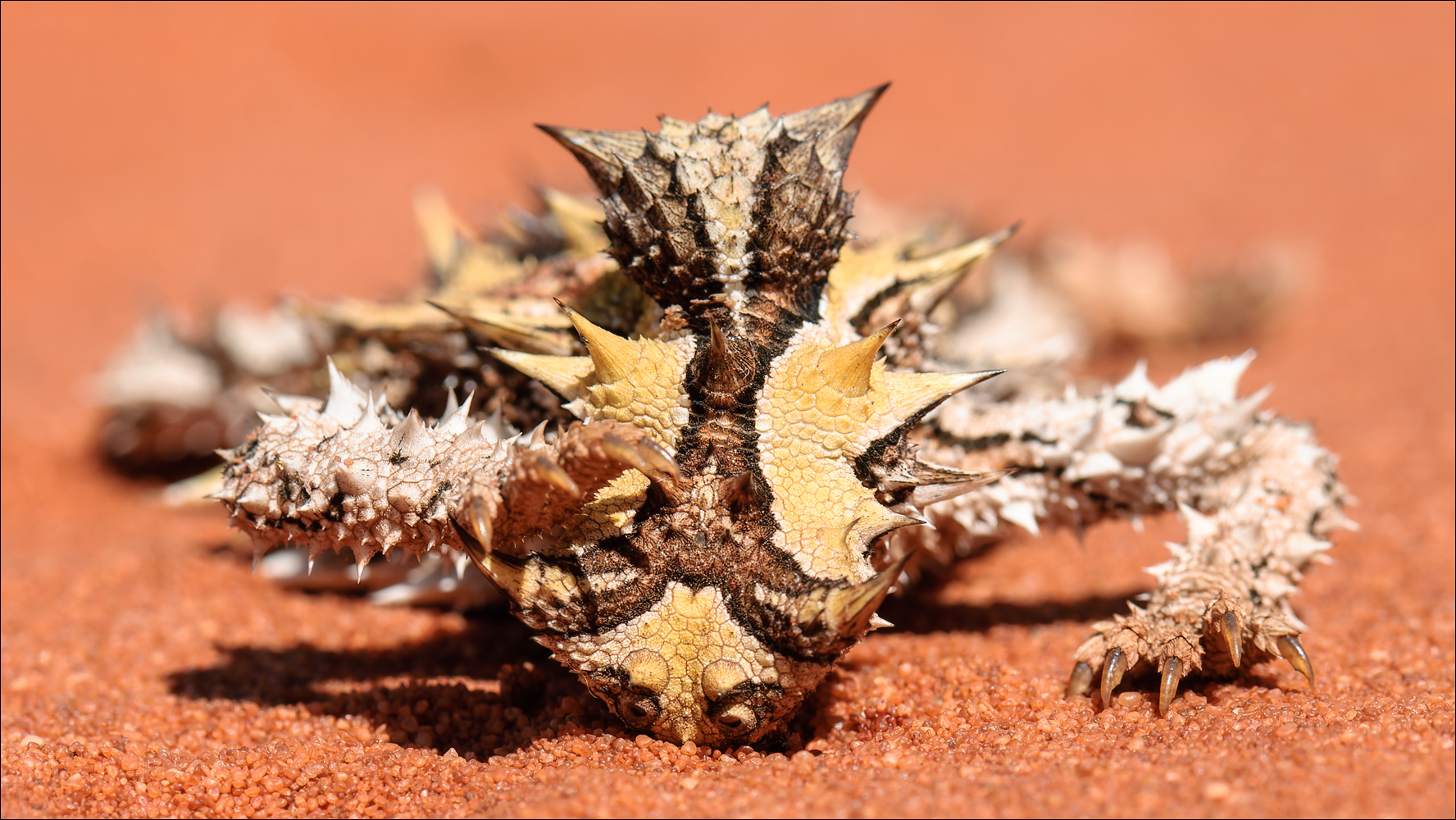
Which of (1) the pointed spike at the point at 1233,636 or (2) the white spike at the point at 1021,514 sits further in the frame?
(2) the white spike at the point at 1021,514

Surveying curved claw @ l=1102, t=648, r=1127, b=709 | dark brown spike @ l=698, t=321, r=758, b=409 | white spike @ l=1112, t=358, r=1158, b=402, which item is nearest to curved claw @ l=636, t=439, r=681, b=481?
dark brown spike @ l=698, t=321, r=758, b=409

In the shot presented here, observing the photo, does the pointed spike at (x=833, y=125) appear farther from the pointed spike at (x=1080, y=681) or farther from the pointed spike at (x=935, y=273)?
the pointed spike at (x=1080, y=681)

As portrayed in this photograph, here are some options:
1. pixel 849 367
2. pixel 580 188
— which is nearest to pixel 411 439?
pixel 849 367

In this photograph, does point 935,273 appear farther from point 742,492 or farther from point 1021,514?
point 742,492

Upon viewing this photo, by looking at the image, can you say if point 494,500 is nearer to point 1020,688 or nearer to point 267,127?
point 1020,688

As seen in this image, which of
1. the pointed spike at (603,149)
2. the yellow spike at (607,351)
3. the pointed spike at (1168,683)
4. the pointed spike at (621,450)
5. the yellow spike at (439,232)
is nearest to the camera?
the pointed spike at (621,450)

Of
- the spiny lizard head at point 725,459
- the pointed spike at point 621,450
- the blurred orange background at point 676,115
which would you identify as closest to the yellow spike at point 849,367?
the spiny lizard head at point 725,459

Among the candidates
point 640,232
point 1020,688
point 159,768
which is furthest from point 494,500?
point 1020,688

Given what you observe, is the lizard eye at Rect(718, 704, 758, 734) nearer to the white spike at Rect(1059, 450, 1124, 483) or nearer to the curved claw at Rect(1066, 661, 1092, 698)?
the curved claw at Rect(1066, 661, 1092, 698)
